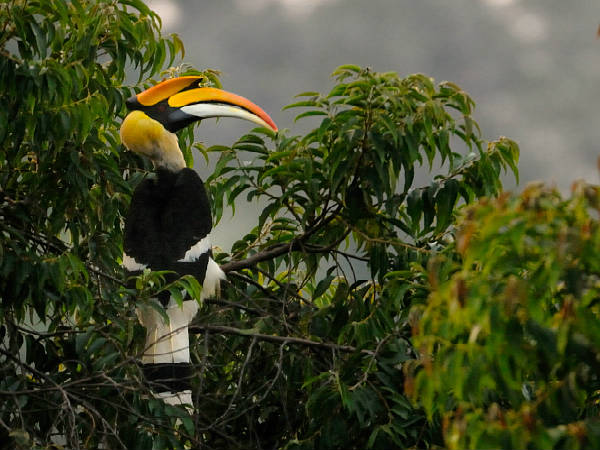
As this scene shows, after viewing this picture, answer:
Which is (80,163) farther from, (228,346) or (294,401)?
(294,401)

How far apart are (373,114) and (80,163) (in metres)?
1.19

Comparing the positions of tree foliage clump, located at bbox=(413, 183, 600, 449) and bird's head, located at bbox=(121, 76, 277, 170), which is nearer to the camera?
tree foliage clump, located at bbox=(413, 183, 600, 449)

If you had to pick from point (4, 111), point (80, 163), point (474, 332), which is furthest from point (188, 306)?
point (474, 332)

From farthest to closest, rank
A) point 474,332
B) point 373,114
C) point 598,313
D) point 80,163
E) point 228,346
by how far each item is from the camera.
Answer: point 228,346, point 80,163, point 373,114, point 598,313, point 474,332

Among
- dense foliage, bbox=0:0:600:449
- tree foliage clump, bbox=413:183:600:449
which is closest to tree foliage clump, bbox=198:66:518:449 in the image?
dense foliage, bbox=0:0:600:449

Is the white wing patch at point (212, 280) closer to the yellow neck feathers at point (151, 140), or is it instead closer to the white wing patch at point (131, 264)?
the white wing patch at point (131, 264)

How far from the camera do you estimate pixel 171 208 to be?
14.3ft

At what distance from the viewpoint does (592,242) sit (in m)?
1.94

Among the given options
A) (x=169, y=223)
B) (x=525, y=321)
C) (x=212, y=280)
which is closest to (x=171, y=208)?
(x=169, y=223)

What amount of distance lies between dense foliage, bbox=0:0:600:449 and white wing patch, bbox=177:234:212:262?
6.1 inches

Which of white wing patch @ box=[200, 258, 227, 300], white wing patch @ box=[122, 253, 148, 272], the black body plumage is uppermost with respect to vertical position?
the black body plumage

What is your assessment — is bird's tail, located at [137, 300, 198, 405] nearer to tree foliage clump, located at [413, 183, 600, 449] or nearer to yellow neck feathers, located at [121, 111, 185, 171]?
yellow neck feathers, located at [121, 111, 185, 171]

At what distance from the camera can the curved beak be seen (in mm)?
4598

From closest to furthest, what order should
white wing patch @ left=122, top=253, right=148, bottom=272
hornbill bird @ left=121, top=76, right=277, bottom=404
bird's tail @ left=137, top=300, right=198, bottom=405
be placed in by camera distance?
bird's tail @ left=137, top=300, right=198, bottom=405
hornbill bird @ left=121, top=76, right=277, bottom=404
white wing patch @ left=122, top=253, right=148, bottom=272
